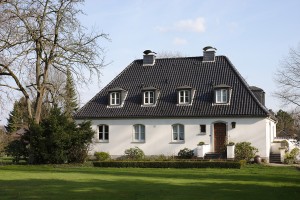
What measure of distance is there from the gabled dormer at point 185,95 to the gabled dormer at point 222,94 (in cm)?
207

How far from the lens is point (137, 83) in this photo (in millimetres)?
41125

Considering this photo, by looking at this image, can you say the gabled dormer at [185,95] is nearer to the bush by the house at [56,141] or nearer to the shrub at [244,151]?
the shrub at [244,151]

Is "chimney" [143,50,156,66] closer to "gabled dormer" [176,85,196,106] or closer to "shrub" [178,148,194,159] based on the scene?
"gabled dormer" [176,85,196,106]

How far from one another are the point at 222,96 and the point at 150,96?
6236 mm

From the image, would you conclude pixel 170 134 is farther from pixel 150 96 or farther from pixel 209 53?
pixel 209 53

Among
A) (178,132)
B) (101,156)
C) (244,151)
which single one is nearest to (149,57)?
(178,132)

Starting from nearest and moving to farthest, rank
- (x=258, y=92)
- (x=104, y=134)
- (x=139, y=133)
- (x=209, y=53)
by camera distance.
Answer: (x=139, y=133), (x=258, y=92), (x=104, y=134), (x=209, y=53)

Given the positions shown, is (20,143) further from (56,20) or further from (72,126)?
(56,20)

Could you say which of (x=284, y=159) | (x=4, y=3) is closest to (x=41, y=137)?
(x=4, y=3)

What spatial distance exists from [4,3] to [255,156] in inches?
833

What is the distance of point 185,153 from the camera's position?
36.5 metres

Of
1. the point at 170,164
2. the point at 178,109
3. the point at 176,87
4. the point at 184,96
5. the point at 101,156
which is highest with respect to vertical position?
the point at 176,87

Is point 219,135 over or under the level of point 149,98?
under

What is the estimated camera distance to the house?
3600 cm
